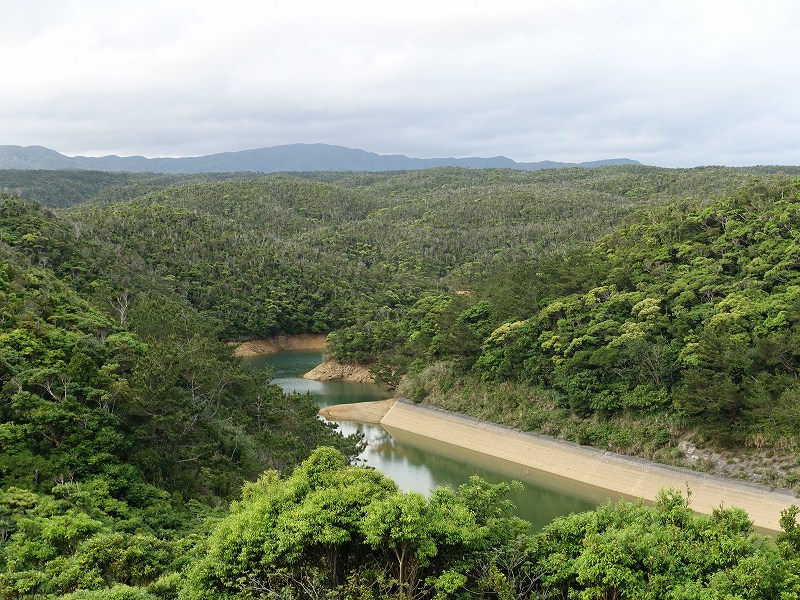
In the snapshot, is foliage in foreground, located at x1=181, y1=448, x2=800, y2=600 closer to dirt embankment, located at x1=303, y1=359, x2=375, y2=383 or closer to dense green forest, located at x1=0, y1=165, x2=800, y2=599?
dense green forest, located at x1=0, y1=165, x2=800, y2=599

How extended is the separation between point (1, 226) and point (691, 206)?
47.0 meters

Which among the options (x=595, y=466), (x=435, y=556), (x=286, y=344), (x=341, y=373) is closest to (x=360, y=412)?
(x=341, y=373)

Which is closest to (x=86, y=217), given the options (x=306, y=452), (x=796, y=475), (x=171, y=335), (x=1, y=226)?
(x=1, y=226)

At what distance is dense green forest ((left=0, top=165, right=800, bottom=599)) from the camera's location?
1131cm

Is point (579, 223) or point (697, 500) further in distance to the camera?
point (579, 223)

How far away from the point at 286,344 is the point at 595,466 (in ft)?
144

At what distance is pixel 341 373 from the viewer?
55344mm

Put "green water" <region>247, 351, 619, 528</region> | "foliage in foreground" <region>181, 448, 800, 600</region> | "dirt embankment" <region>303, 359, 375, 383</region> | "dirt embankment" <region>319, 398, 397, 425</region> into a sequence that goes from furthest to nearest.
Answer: "dirt embankment" <region>303, 359, 375, 383</region>, "dirt embankment" <region>319, 398, 397, 425</region>, "green water" <region>247, 351, 619, 528</region>, "foliage in foreground" <region>181, 448, 800, 600</region>

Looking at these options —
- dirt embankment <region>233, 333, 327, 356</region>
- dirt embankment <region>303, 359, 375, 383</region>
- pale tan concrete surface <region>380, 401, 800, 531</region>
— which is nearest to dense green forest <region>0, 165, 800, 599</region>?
pale tan concrete surface <region>380, 401, 800, 531</region>

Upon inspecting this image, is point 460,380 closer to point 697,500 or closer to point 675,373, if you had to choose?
point 675,373

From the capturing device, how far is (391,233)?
96.9 metres

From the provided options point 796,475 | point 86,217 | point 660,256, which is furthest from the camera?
Answer: point 86,217

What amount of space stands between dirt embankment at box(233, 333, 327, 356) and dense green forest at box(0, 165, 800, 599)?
1.05 m

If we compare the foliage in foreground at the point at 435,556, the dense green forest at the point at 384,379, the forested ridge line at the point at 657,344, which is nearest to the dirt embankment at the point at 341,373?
the dense green forest at the point at 384,379
